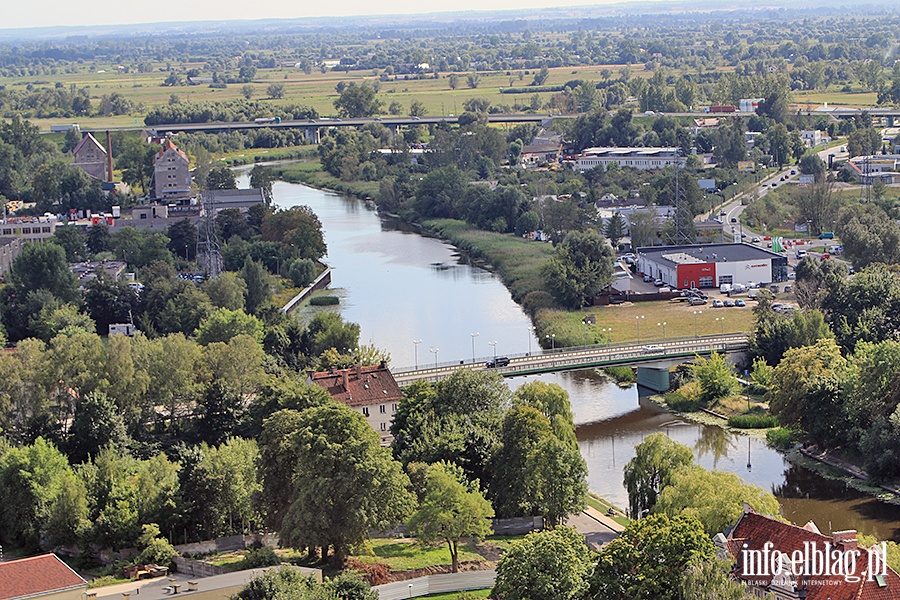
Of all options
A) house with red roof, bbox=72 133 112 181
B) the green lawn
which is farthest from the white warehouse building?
the green lawn

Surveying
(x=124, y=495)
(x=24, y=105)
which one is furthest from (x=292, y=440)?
(x=24, y=105)

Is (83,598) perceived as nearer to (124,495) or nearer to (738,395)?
(124,495)

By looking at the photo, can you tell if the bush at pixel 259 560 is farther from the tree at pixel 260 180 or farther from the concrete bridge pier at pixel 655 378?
the tree at pixel 260 180

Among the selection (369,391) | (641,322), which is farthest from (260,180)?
(369,391)

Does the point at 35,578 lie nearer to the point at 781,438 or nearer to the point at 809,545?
the point at 809,545

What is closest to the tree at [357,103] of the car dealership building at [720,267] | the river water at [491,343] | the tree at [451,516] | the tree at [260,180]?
the river water at [491,343]

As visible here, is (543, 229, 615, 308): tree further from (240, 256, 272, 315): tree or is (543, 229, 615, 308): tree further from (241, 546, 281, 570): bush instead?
(241, 546, 281, 570): bush

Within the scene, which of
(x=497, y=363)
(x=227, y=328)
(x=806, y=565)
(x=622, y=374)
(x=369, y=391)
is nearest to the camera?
(x=806, y=565)
